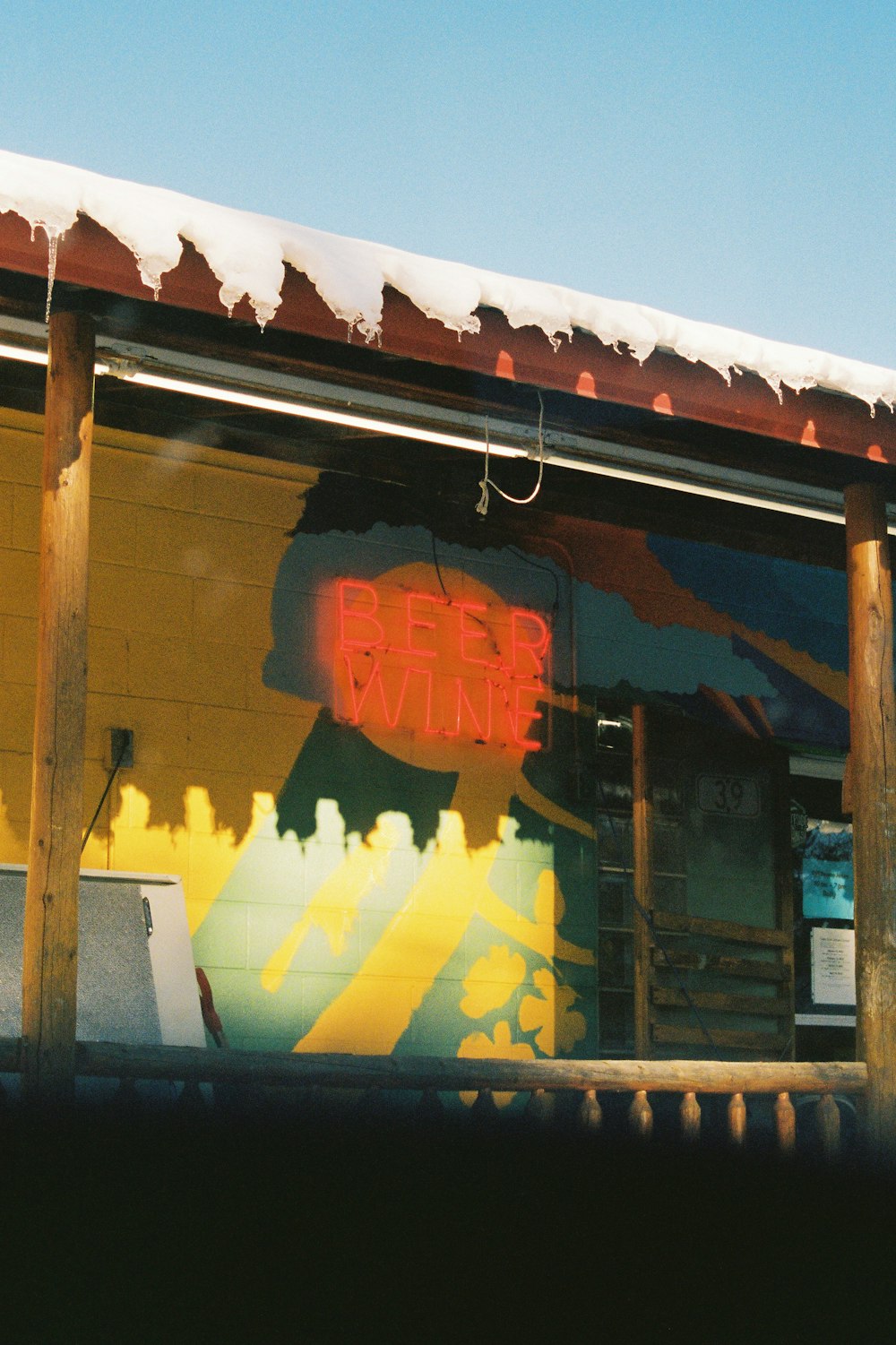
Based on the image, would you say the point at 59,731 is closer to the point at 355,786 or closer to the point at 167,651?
the point at 167,651

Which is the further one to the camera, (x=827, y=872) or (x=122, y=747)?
(x=827, y=872)

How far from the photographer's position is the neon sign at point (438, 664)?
8211 millimetres

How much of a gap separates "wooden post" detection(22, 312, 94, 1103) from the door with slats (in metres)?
4.23

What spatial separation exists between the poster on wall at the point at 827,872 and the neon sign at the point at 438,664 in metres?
2.06

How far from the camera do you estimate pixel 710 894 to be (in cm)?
917

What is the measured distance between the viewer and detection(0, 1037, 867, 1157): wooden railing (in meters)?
5.14

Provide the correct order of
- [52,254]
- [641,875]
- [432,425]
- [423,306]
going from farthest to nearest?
[641,875] → [432,425] → [423,306] → [52,254]

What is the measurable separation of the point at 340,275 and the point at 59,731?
5.43 ft

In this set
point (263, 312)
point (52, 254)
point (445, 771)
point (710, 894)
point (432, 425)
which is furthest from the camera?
point (710, 894)

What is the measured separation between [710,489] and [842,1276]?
3.11 m

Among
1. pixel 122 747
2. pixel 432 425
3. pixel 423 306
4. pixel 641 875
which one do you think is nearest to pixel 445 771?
pixel 641 875

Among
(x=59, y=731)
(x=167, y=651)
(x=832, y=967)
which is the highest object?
(x=167, y=651)

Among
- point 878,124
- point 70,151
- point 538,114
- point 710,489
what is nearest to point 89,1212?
point 70,151

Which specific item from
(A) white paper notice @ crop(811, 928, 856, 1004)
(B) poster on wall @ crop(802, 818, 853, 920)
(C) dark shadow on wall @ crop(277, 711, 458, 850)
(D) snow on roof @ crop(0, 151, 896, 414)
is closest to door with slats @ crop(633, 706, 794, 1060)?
(B) poster on wall @ crop(802, 818, 853, 920)
